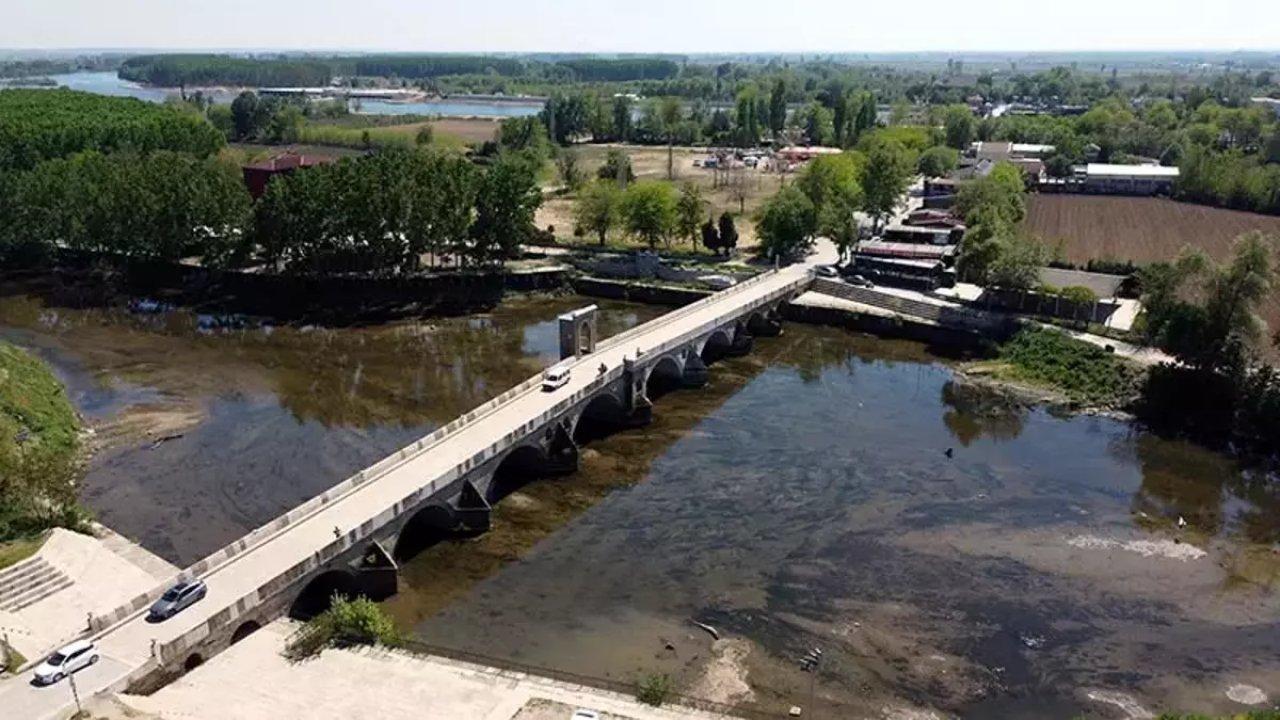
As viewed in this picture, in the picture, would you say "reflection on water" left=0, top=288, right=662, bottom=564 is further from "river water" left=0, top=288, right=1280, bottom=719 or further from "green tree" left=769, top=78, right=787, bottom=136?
"green tree" left=769, top=78, right=787, bottom=136

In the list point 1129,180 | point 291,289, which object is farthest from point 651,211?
point 1129,180

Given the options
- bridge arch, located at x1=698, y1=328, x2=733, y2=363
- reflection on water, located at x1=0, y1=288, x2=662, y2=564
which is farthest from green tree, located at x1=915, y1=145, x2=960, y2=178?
bridge arch, located at x1=698, y1=328, x2=733, y2=363

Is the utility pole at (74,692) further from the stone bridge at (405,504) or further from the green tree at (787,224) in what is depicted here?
the green tree at (787,224)

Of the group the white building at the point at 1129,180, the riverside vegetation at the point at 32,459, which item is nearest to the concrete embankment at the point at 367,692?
the riverside vegetation at the point at 32,459

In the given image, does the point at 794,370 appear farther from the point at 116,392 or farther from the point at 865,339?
the point at 116,392

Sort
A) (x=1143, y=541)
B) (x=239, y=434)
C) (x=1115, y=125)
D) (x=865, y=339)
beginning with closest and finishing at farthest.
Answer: (x=1143, y=541), (x=239, y=434), (x=865, y=339), (x=1115, y=125)

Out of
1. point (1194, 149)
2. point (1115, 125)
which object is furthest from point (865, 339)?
point (1115, 125)

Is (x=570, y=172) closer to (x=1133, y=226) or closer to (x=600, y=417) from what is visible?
(x=1133, y=226)
